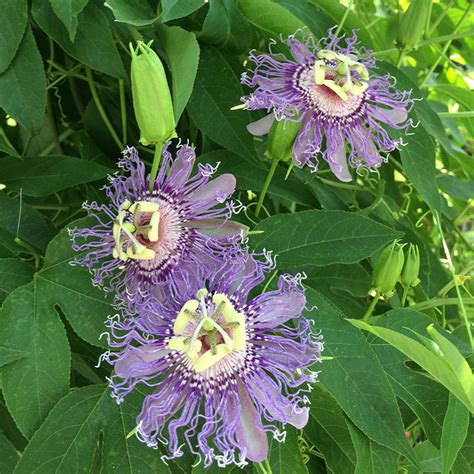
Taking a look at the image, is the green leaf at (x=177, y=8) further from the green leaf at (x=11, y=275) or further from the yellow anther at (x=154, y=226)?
the green leaf at (x=11, y=275)

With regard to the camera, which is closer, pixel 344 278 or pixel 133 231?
pixel 133 231

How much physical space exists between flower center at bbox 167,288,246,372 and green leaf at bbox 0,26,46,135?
30cm

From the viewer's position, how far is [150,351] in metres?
0.79

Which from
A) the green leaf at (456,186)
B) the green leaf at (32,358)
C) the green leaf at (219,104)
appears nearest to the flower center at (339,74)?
the green leaf at (219,104)

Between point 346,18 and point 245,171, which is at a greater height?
point 346,18

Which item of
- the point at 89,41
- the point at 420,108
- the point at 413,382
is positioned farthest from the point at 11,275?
the point at 420,108

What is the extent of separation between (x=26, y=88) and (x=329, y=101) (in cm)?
38

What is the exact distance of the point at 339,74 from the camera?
932 millimetres

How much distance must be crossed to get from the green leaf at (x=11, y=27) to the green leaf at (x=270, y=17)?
0.28 m

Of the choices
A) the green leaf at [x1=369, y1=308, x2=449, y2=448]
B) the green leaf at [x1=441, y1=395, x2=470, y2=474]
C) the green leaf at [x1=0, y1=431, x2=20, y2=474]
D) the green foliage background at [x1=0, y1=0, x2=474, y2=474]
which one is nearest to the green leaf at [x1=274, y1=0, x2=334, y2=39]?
the green foliage background at [x1=0, y1=0, x2=474, y2=474]

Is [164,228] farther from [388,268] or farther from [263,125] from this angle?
[388,268]

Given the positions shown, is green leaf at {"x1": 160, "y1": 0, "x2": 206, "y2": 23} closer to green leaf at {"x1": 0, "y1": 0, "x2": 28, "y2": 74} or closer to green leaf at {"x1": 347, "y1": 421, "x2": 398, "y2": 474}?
green leaf at {"x1": 0, "y1": 0, "x2": 28, "y2": 74}

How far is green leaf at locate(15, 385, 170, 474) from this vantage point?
808 millimetres

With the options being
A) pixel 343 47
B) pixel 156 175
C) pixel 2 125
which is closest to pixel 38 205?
pixel 2 125
